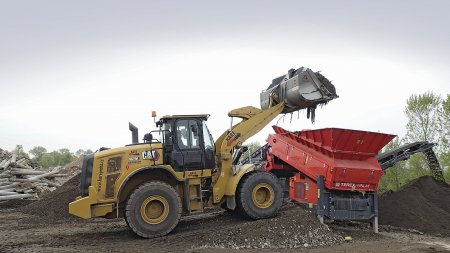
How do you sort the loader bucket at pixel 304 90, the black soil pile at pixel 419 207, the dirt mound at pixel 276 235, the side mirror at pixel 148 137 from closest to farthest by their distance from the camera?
the dirt mound at pixel 276 235 → the side mirror at pixel 148 137 → the loader bucket at pixel 304 90 → the black soil pile at pixel 419 207

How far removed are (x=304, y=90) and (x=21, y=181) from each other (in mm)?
12712

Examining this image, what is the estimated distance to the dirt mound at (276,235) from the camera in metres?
7.66

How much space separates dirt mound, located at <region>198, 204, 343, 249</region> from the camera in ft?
25.1

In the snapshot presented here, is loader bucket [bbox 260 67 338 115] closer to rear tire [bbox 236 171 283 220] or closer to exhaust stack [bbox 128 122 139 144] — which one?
rear tire [bbox 236 171 283 220]

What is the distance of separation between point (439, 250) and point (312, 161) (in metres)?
3.15

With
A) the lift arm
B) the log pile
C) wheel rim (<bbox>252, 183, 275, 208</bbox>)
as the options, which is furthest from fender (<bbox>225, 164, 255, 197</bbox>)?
the log pile

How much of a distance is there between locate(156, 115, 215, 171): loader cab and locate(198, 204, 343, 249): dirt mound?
4.99ft

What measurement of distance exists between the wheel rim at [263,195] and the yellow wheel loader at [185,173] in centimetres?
2

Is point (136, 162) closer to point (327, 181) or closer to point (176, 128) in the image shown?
point (176, 128)

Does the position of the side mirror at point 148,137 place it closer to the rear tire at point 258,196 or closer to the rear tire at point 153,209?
the rear tire at point 153,209

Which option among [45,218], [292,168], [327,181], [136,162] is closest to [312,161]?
[327,181]

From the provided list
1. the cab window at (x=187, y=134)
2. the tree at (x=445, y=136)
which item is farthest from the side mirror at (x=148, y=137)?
the tree at (x=445, y=136)

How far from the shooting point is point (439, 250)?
287 inches

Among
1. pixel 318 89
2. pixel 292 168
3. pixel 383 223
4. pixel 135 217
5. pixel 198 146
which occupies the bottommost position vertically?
pixel 383 223
